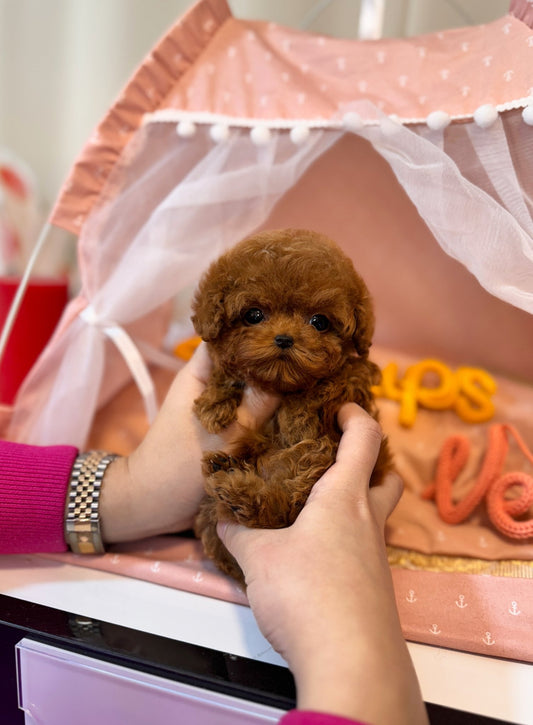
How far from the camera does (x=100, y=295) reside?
3.22 feet

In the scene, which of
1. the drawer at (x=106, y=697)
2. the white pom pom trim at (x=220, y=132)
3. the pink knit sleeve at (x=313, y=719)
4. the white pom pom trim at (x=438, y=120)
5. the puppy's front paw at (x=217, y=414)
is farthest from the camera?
the white pom pom trim at (x=220, y=132)

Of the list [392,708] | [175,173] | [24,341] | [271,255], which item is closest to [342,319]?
[271,255]

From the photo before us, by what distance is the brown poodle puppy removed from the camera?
2.01 feet

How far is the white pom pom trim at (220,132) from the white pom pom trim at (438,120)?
297 mm

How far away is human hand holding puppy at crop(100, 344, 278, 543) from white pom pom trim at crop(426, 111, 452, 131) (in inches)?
16.9

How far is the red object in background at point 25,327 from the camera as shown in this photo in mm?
1349

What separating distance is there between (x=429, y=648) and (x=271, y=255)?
1.57 feet

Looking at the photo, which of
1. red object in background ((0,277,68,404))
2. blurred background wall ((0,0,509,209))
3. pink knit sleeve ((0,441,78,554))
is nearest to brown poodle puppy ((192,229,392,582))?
pink knit sleeve ((0,441,78,554))

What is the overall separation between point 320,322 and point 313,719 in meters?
0.37

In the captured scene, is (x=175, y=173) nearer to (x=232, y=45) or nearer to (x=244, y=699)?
(x=232, y=45)

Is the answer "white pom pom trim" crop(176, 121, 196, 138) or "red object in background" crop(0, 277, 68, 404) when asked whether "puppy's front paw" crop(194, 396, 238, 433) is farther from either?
"red object in background" crop(0, 277, 68, 404)

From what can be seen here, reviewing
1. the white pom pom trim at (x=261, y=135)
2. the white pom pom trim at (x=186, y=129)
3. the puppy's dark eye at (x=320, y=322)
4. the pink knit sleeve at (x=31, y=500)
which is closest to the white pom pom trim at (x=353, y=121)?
the white pom pom trim at (x=261, y=135)

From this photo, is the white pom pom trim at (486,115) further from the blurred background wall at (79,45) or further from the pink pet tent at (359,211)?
the blurred background wall at (79,45)

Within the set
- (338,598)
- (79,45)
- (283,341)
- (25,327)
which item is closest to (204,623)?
(338,598)
